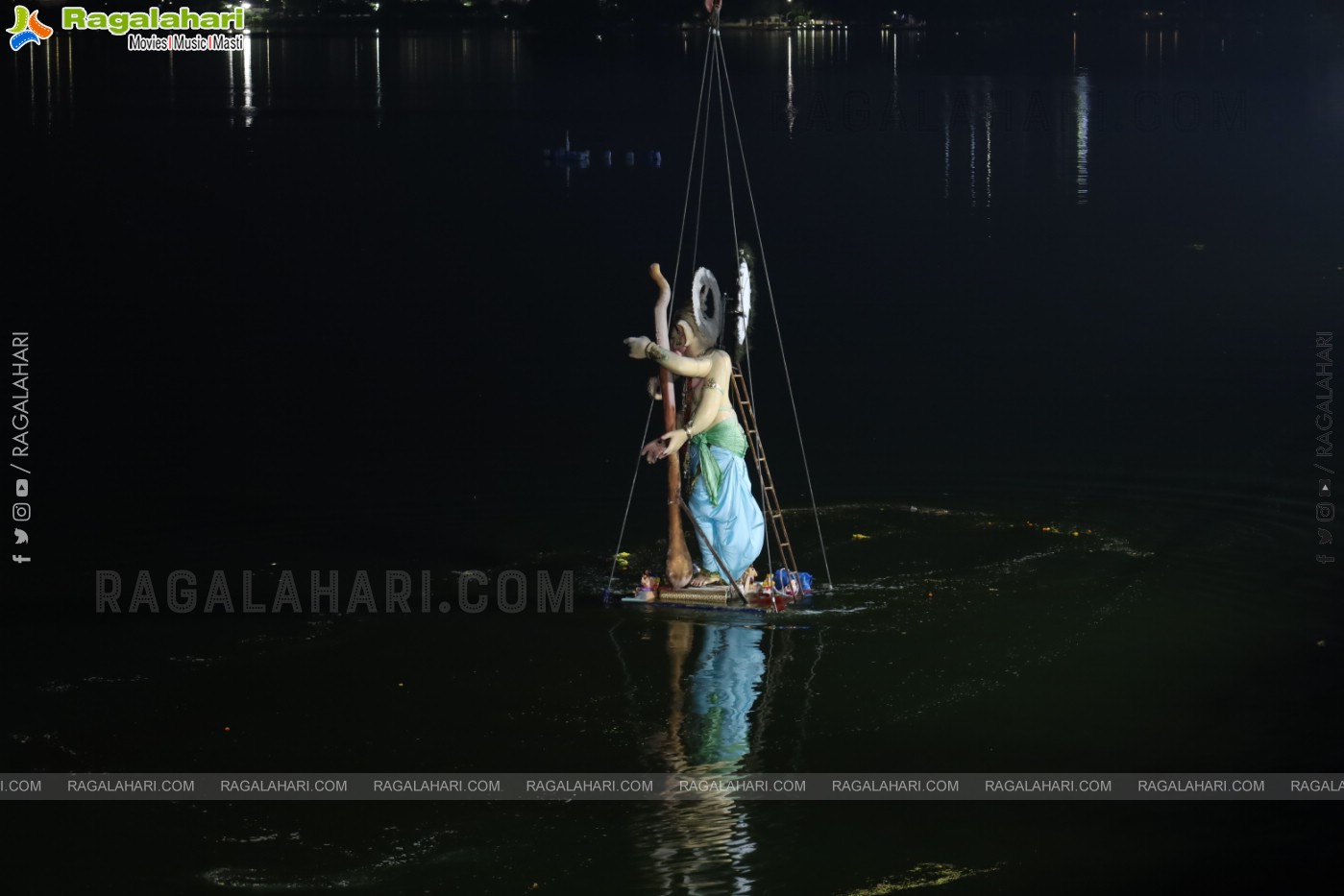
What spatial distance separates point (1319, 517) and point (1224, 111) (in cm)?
5182

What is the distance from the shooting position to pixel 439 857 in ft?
38.9

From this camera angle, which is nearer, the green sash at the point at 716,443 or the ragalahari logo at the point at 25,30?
the green sash at the point at 716,443

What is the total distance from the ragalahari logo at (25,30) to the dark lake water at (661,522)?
43611 mm

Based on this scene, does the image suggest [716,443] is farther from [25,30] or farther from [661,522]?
[25,30]

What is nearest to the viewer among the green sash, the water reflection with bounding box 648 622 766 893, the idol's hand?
the water reflection with bounding box 648 622 766 893

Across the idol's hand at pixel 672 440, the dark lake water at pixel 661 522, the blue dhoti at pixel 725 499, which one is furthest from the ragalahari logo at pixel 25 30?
the idol's hand at pixel 672 440

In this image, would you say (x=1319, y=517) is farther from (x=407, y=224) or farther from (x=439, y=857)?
(x=407, y=224)

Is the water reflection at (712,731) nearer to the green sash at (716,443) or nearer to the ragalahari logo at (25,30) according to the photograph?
the green sash at (716,443)

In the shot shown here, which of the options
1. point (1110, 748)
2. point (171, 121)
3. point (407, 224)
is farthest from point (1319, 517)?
point (171, 121)

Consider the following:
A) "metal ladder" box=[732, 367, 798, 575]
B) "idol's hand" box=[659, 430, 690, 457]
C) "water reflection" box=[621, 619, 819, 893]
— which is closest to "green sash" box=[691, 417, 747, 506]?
"metal ladder" box=[732, 367, 798, 575]

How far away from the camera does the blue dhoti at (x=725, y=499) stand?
52.3ft

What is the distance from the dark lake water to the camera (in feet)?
40.3

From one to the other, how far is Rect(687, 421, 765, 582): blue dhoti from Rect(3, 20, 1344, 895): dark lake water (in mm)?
624

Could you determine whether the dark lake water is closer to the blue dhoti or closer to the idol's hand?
the blue dhoti
